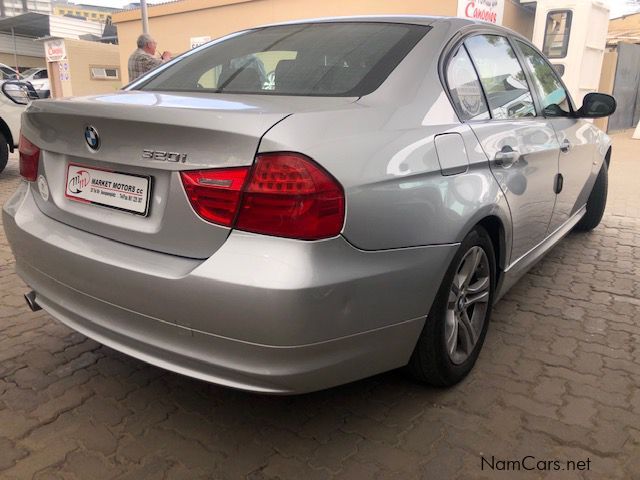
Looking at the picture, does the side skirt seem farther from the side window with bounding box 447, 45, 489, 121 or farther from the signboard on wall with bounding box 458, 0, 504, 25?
the signboard on wall with bounding box 458, 0, 504, 25

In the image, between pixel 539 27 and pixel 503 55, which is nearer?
pixel 503 55

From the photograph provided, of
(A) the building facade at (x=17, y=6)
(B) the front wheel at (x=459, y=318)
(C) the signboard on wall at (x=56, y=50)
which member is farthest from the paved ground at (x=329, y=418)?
(A) the building facade at (x=17, y=6)

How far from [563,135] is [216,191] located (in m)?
2.44

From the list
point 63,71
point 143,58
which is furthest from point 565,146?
point 63,71

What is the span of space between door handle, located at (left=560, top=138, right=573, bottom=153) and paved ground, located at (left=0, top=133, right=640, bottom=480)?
1.05m

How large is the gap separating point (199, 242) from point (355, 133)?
60cm

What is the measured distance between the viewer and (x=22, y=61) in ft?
115

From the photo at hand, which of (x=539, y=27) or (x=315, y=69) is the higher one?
(x=539, y=27)

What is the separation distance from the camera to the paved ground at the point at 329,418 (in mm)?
1931

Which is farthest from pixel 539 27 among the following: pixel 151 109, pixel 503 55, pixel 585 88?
pixel 151 109

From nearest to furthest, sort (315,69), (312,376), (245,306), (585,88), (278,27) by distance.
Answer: (245,306)
(312,376)
(315,69)
(278,27)
(585,88)

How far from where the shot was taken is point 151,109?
5.90ft

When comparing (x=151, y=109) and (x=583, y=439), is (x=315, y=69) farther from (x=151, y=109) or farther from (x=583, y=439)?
(x=583, y=439)

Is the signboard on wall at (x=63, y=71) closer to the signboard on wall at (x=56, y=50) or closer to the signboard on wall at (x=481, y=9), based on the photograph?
the signboard on wall at (x=56, y=50)
